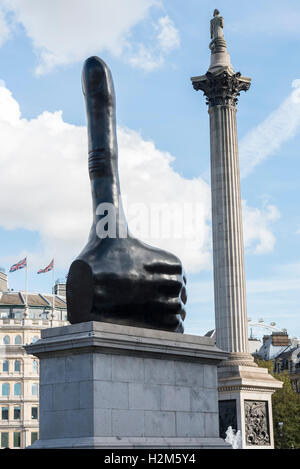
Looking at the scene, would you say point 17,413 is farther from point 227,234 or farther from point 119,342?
point 119,342

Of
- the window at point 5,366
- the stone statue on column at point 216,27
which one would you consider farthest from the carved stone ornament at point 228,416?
the window at point 5,366

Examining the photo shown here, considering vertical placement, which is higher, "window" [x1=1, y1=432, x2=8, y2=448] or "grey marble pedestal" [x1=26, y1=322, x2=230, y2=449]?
"window" [x1=1, y1=432, x2=8, y2=448]

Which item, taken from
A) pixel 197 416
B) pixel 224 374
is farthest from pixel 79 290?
pixel 224 374

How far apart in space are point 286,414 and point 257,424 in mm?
37748

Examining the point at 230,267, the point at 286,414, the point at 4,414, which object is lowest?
the point at 286,414

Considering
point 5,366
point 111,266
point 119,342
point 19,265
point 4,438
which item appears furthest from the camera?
point 5,366

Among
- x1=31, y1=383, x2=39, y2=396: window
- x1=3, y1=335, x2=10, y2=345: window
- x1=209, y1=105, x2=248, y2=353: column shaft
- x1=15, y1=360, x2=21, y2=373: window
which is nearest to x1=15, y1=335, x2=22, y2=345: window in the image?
x1=3, y1=335, x2=10, y2=345: window

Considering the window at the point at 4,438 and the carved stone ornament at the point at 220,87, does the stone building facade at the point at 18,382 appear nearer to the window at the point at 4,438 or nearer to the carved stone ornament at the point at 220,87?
the window at the point at 4,438

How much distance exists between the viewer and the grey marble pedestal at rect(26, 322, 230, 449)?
1661cm

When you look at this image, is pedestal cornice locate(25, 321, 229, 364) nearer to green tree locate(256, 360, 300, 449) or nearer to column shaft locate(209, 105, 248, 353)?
column shaft locate(209, 105, 248, 353)

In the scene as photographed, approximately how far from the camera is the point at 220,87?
45.5 metres

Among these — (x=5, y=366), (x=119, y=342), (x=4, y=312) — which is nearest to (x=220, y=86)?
(x=119, y=342)

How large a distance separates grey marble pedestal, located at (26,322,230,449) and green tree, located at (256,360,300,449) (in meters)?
57.3

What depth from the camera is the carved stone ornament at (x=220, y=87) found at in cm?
4550
